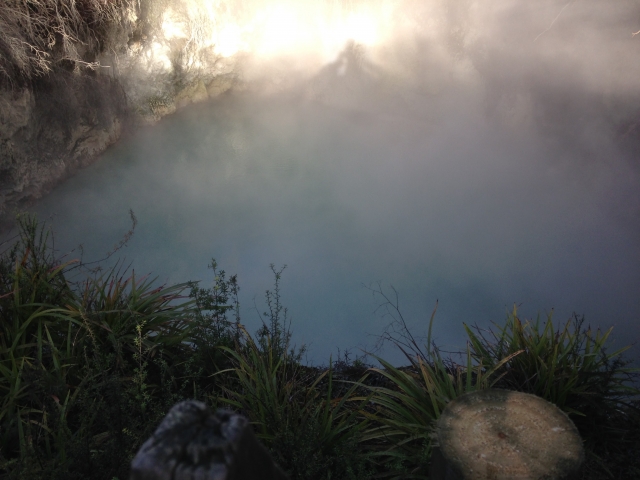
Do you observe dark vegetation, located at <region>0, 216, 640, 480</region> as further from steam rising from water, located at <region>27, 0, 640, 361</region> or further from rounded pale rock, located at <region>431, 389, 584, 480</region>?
steam rising from water, located at <region>27, 0, 640, 361</region>

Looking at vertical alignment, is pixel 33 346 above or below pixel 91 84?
below

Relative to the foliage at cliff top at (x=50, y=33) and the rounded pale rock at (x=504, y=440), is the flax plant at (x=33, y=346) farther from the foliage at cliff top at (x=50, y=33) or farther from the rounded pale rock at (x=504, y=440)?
the foliage at cliff top at (x=50, y=33)

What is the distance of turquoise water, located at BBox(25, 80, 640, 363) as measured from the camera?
4801mm

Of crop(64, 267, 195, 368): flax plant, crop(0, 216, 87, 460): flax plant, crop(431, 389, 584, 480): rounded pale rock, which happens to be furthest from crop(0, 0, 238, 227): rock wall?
crop(431, 389, 584, 480): rounded pale rock

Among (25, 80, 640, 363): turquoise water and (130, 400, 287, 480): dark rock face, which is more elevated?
(25, 80, 640, 363): turquoise water

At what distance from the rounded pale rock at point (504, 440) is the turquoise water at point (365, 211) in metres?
2.74

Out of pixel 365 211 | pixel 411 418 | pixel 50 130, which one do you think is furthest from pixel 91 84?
pixel 411 418

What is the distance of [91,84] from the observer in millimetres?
4988

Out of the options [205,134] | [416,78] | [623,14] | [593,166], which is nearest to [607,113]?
[593,166]

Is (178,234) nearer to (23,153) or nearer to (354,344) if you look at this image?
(23,153)

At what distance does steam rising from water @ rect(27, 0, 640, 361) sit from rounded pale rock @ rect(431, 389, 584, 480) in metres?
2.79

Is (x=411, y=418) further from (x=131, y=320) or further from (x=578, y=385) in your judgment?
(x=131, y=320)

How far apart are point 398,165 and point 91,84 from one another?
366 cm

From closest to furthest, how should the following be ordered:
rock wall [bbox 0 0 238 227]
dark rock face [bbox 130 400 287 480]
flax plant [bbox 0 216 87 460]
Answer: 1. dark rock face [bbox 130 400 287 480]
2. flax plant [bbox 0 216 87 460]
3. rock wall [bbox 0 0 238 227]
